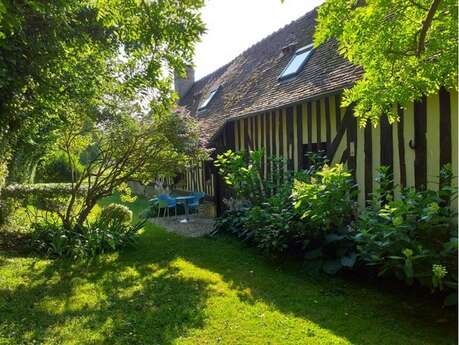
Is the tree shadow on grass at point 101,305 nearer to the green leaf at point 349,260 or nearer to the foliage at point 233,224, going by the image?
the green leaf at point 349,260

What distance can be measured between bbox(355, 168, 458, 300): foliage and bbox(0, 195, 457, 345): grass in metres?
0.51

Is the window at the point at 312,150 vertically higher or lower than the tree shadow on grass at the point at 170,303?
higher

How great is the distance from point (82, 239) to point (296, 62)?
649cm

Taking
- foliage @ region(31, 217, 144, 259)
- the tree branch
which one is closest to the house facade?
foliage @ region(31, 217, 144, 259)

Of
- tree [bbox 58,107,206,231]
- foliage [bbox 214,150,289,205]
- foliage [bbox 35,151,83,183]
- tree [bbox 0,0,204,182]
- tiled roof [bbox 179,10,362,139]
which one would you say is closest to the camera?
tree [bbox 0,0,204,182]

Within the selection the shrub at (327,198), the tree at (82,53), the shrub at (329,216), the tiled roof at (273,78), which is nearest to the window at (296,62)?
the tiled roof at (273,78)

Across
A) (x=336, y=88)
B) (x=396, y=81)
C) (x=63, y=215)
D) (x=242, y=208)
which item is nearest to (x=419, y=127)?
(x=336, y=88)

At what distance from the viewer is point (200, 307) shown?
399 cm

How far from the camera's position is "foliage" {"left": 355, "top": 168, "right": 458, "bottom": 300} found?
345 cm

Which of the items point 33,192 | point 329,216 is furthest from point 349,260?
point 33,192

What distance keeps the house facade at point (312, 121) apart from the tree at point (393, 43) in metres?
2.33

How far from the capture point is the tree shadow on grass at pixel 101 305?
3.35 m

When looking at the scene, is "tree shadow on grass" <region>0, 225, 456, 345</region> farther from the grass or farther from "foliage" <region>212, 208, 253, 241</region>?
"foliage" <region>212, 208, 253, 241</region>

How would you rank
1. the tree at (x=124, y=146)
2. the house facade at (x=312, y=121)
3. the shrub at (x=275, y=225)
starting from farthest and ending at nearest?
1. the tree at (x=124, y=146)
2. the shrub at (x=275, y=225)
3. the house facade at (x=312, y=121)
